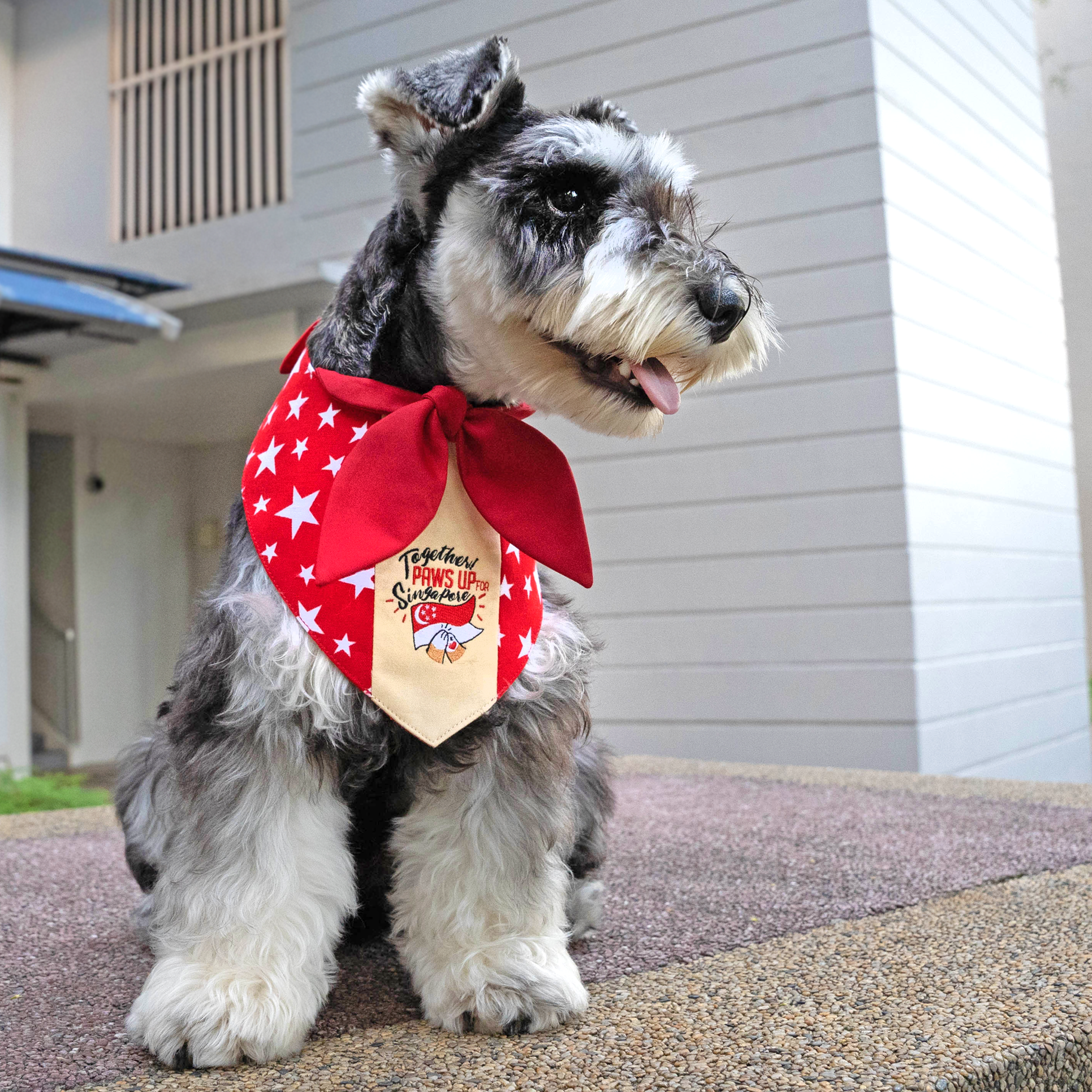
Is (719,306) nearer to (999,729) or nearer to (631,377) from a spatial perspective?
(631,377)

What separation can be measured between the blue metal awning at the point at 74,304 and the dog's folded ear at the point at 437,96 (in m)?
4.26

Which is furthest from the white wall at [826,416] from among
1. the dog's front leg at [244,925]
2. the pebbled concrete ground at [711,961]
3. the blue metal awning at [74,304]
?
the dog's front leg at [244,925]

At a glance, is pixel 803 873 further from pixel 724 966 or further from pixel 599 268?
pixel 599 268

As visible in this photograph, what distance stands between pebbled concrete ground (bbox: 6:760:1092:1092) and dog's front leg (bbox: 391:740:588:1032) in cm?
5

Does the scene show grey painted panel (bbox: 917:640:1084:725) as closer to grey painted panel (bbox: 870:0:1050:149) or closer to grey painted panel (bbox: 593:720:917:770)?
grey painted panel (bbox: 593:720:917:770)

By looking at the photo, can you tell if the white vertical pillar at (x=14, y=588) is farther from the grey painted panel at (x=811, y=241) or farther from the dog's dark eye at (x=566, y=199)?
the dog's dark eye at (x=566, y=199)

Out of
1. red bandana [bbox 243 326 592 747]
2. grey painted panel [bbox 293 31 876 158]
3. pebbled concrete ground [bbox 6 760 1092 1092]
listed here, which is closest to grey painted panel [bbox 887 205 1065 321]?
grey painted panel [bbox 293 31 876 158]

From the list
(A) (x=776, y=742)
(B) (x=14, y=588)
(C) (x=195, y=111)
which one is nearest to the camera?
(A) (x=776, y=742)

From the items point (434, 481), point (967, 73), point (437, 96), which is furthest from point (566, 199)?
point (967, 73)

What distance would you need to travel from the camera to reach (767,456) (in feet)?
16.1

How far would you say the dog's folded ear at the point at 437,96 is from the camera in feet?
4.95

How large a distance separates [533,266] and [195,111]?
6204 millimetres

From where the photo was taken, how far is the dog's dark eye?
4.90 feet

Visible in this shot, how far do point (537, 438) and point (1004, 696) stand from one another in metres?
4.45
